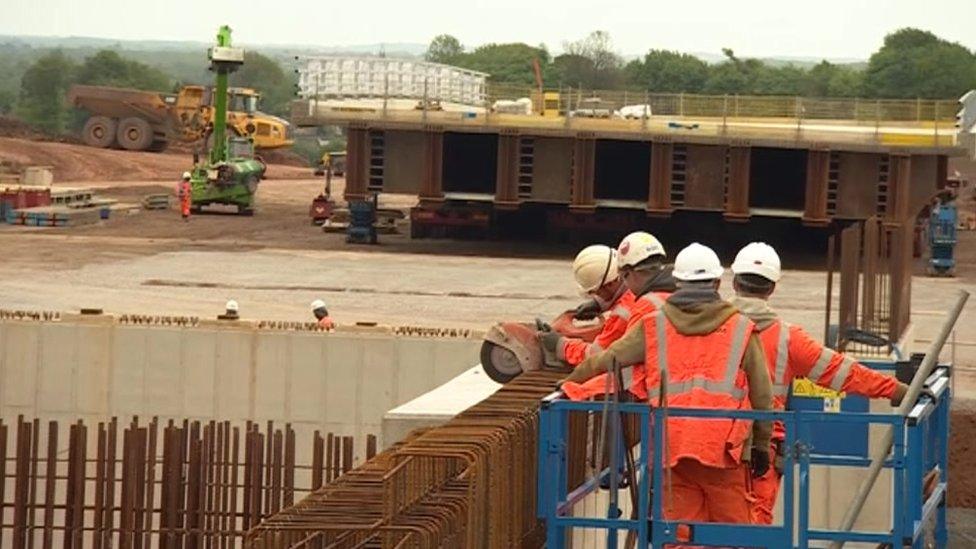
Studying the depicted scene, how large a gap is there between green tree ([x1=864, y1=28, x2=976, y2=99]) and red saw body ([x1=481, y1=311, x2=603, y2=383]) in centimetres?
11459

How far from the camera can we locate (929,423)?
11.2 meters

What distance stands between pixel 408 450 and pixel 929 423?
105 inches

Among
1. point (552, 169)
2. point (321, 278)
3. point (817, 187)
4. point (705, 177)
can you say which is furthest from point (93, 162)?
point (321, 278)

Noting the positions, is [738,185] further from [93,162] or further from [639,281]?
[93,162]

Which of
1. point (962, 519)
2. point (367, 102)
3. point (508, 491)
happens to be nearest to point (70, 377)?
point (962, 519)

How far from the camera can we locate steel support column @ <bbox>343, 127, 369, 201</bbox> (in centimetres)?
4391

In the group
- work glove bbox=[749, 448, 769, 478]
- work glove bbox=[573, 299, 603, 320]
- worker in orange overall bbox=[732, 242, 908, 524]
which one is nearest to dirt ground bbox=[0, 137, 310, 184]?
work glove bbox=[573, 299, 603, 320]

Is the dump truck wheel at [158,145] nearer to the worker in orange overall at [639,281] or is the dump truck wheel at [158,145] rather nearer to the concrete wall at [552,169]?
the concrete wall at [552,169]

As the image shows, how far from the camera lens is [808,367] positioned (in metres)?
10.6

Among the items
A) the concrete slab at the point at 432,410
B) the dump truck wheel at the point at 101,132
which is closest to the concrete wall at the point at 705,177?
the concrete slab at the point at 432,410

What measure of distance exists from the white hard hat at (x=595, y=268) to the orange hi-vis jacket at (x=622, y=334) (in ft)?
0.47

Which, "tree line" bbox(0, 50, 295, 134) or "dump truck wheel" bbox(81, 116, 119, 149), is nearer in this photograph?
"dump truck wheel" bbox(81, 116, 119, 149)

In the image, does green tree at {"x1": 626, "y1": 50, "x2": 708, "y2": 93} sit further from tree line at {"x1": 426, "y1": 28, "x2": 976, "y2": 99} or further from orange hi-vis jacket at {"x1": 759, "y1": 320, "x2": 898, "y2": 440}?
orange hi-vis jacket at {"x1": 759, "y1": 320, "x2": 898, "y2": 440}

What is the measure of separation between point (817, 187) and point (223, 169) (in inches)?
628
